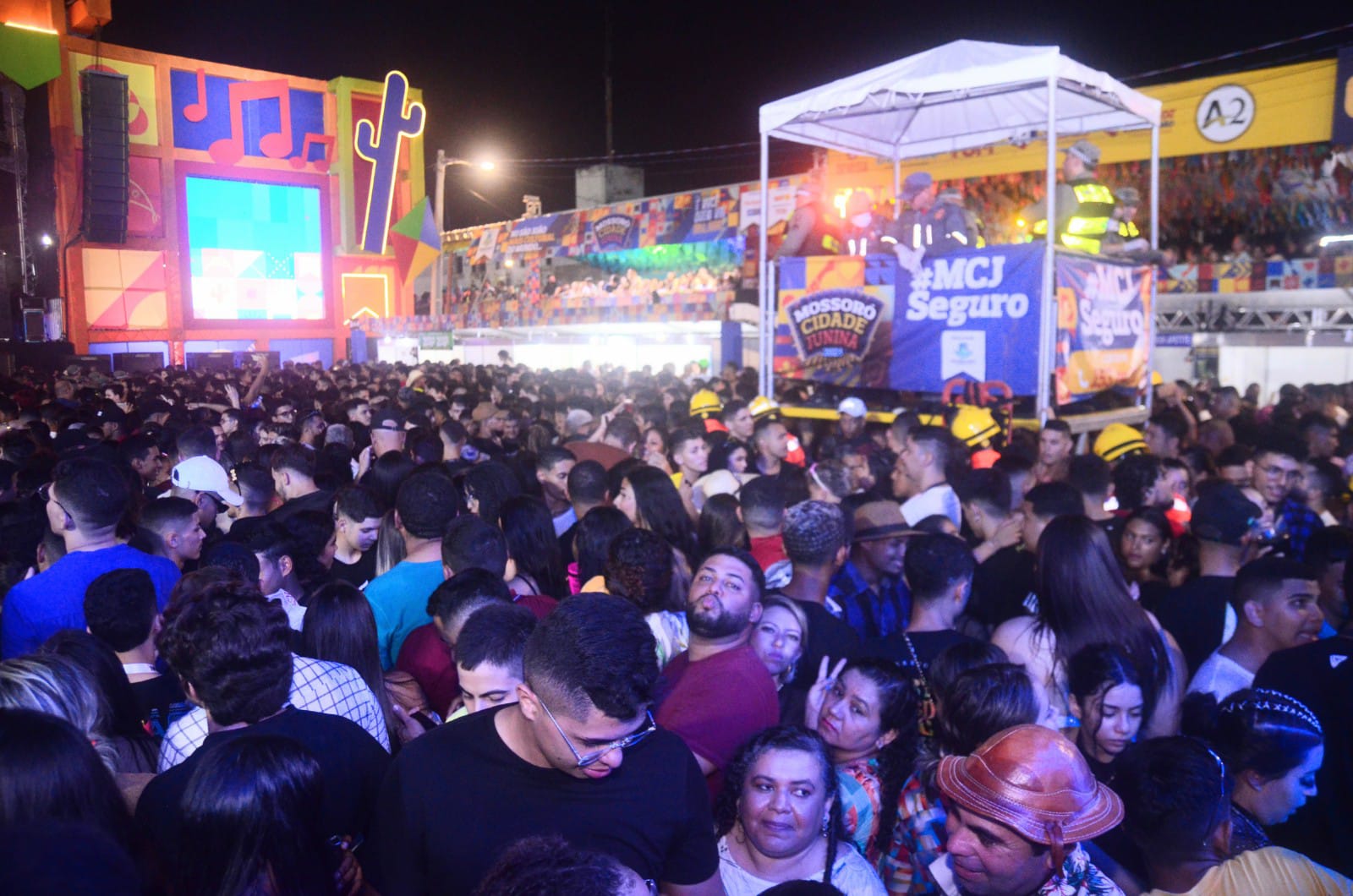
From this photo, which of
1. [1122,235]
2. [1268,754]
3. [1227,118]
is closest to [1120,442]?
[1122,235]

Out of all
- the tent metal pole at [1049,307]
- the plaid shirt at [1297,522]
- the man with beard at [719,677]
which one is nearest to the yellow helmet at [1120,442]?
the tent metal pole at [1049,307]

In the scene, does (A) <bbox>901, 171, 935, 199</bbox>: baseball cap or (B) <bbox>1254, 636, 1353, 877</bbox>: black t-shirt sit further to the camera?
(A) <bbox>901, 171, 935, 199</bbox>: baseball cap

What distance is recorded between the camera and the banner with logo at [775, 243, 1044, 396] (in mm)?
8281

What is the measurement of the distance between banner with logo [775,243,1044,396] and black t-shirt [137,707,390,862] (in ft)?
23.1

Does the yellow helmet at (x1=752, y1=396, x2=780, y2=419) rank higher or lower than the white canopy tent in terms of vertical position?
lower

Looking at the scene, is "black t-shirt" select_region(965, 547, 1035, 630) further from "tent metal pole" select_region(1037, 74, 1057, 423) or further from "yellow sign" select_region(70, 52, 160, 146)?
"yellow sign" select_region(70, 52, 160, 146)

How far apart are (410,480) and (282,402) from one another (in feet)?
26.1

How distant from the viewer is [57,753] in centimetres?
187

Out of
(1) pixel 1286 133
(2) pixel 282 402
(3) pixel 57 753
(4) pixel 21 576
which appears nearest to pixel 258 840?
(3) pixel 57 753

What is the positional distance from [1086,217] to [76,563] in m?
8.78

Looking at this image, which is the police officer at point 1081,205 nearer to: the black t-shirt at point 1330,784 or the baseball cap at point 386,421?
the baseball cap at point 386,421

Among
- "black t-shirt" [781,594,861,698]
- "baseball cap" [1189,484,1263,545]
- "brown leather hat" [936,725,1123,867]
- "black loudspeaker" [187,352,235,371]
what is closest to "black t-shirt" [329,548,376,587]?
"black t-shirt" [781,594,861,698]

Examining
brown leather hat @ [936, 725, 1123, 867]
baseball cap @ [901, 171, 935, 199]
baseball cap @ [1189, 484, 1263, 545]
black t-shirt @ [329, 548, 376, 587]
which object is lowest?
black t-shirt @ [329, 548, 376, 587]

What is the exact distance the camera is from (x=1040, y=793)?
2.08 m
